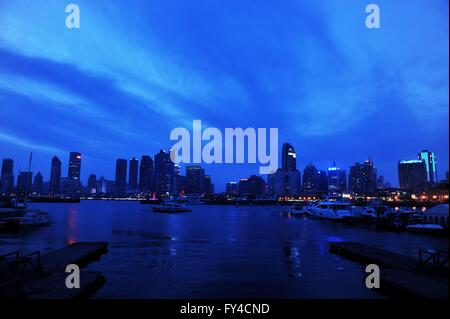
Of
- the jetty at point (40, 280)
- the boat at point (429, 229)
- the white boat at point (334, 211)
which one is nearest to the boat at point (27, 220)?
the jetty at point (40, 280)

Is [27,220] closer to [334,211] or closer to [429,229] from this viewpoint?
[429,229]

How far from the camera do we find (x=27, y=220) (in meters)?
64.8

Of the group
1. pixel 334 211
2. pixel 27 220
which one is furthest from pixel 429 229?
pixel 27 220

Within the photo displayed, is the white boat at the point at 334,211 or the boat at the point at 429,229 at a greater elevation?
the white boat at the point at 334,211

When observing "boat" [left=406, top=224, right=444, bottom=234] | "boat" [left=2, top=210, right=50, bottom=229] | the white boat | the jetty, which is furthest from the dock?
the white boat

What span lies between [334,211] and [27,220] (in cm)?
7135

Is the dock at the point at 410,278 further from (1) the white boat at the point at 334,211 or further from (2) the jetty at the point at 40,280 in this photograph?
(1) the white boat at the point at 334,211

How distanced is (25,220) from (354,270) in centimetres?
5937

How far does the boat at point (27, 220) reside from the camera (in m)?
62.0

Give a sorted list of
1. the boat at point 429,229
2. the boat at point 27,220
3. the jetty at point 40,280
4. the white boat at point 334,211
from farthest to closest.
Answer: the white boat at point 334,211 → the boat at point 27,220 → the boat at point 429,229 → the jetty at point 40,280

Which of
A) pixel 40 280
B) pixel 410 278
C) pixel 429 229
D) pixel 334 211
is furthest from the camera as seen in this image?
pixel 334 211

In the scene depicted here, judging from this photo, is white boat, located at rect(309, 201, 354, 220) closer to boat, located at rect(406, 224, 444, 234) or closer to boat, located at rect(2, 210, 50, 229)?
boat, located at rect(406, 224, 444, 234)

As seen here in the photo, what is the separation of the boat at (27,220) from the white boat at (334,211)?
66.7 metres
